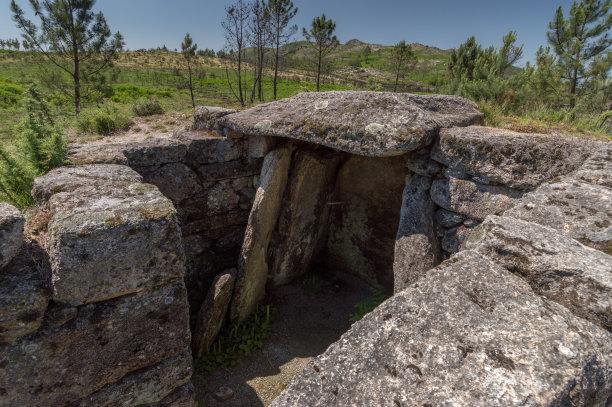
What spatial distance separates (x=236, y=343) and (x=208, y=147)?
2.75 meters

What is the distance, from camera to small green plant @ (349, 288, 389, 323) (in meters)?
4.46

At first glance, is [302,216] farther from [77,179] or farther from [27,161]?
[27,161]

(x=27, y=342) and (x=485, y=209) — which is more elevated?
(x=485, y=209)

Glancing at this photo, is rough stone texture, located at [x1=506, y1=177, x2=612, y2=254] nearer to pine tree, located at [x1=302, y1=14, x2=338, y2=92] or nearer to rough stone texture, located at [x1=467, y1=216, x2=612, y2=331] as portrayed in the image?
rough stone texture, located at [x1=467, y1=216, x2=612, y2=331]

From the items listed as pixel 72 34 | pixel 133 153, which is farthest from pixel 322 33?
pixel 133 153

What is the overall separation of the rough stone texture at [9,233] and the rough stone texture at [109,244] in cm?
14

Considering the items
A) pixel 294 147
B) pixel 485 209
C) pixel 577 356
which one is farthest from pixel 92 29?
pixel 577 356

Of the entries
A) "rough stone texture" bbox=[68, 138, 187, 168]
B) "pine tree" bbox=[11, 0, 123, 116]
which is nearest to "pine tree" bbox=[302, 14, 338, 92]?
"pine tree" bbox=[11, 0, 123, 116]

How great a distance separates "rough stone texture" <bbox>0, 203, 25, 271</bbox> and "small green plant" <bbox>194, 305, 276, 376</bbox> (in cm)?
299

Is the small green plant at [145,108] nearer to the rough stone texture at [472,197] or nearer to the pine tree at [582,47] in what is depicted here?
the rough stone texture at [472,197]

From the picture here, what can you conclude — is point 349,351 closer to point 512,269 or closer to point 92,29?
point 512,269

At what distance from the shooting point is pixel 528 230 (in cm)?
160

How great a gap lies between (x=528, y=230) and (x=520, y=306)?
555 millimetres

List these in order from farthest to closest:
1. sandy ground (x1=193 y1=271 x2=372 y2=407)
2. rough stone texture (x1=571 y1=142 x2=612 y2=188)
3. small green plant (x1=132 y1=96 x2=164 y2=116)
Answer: small green plant (x1=132 y1=96 x2=164 y2=116)
sandy ground (x1=193 y1=271 x2=372 y2=407)
rough stone texture (x1=571 y1=142 x2=612 y2=188)
